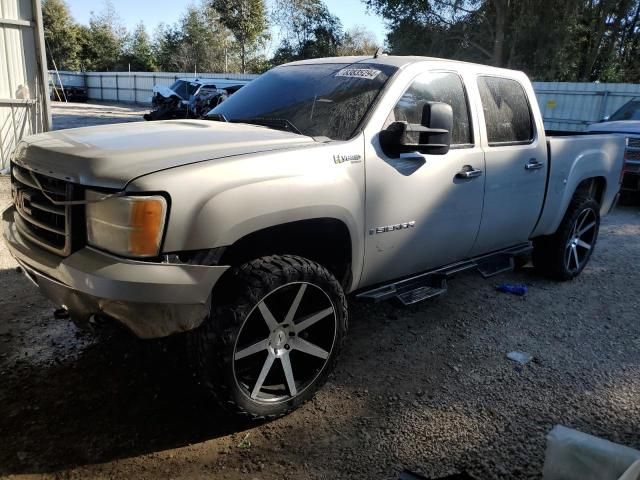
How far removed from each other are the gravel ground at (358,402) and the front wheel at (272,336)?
22 cm

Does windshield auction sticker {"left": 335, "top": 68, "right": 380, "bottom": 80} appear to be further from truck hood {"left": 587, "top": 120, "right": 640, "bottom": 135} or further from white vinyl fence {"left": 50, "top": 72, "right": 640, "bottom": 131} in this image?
white vinyl fence {"left": 50, "top": 72, "right": 640, "bottom": 131}

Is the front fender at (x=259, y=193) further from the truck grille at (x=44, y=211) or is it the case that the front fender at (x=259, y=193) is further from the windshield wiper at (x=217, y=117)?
the windshield wiper at (x=217, y=117)

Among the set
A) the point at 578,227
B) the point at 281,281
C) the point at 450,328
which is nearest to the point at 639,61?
the point at 578,227

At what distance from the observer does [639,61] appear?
27859 millimetres

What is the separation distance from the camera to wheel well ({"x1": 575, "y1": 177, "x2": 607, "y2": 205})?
532cm

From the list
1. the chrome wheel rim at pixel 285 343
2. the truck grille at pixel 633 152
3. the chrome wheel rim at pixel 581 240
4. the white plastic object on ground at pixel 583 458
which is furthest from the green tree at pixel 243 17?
the white plastic object on ground at pixel 583 458

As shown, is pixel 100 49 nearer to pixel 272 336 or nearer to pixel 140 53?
pixel 140 53

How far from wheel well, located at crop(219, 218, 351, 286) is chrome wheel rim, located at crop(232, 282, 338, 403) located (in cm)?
28

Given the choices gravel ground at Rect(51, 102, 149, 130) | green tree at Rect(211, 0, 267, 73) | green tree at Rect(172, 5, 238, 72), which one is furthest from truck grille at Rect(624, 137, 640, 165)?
green tree at Rect(172, 5, 238, 72)

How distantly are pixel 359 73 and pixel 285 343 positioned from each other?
1.85 m

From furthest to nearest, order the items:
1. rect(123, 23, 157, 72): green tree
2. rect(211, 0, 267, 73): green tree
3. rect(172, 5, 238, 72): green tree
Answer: rect(123, 23, 157, 72): green tree → rect(172, 5, 238, 72): green tree → rect(211, 0, 267, 73): green tree

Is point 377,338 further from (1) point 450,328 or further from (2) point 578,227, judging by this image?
(2) point 578,227

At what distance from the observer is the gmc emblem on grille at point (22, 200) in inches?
115

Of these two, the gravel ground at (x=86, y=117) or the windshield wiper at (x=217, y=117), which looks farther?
the gravel ground at (x=86, y=117)
